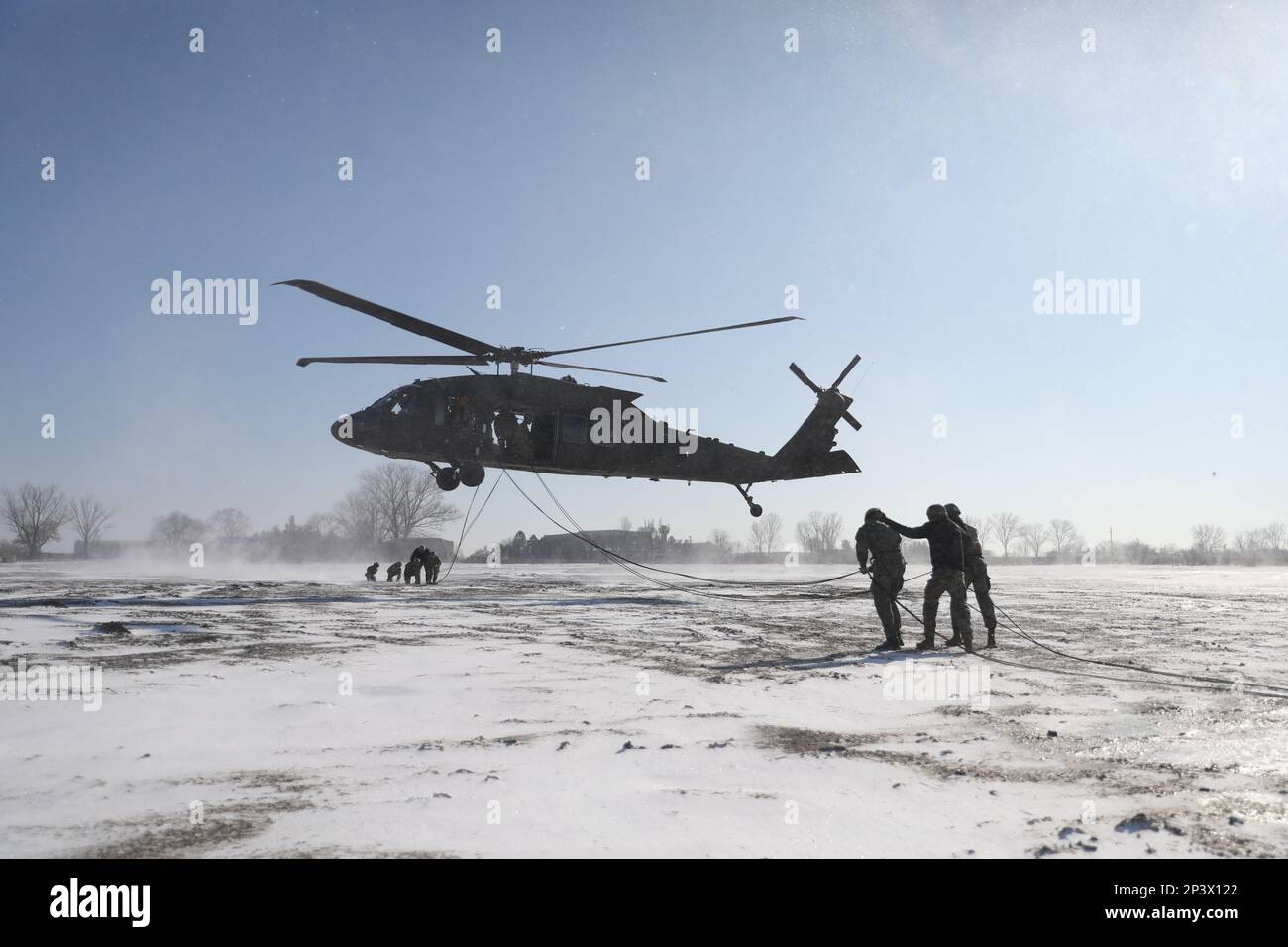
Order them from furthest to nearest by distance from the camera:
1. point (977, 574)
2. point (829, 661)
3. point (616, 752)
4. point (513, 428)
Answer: point (513, 428), point (977, 574), point (829, 661), point (616, 752)

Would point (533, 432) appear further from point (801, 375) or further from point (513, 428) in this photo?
point (801, 375)

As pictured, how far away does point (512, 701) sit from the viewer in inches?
192

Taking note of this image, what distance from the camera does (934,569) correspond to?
909 cm

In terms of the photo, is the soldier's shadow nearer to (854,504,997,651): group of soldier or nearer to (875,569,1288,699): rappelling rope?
(854,504,997,651): group of soldier

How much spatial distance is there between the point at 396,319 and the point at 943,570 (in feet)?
33.1

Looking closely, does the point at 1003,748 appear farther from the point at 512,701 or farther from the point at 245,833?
the point at 245,833

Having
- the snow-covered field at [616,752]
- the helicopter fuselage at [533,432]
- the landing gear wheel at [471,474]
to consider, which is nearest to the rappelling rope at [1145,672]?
the snow-covered field at [616,752]

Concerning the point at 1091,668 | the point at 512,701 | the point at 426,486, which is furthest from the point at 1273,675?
the point at 426,486

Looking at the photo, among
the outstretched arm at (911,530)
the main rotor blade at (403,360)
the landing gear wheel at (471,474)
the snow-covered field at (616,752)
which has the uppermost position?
the main rotor blade at (403,360)

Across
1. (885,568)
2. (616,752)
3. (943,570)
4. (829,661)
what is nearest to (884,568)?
(885,568)

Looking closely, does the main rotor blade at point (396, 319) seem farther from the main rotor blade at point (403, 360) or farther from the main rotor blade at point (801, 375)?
the main rotor blade at point (801, 375)

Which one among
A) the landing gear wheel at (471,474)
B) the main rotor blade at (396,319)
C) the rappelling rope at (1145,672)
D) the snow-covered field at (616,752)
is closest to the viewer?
the snow-covered field at (616,752)

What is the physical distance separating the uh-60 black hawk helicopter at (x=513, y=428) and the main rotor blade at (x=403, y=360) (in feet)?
0.06

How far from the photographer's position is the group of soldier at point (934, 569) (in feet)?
27.9
